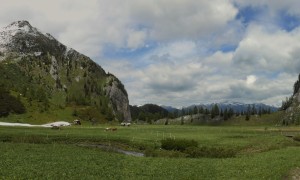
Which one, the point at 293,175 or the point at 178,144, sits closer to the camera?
the point at 293,175

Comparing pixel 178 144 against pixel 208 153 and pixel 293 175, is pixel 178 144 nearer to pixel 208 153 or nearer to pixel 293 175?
pixel 208 153

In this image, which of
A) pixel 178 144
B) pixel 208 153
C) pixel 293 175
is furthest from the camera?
pixel 178 144

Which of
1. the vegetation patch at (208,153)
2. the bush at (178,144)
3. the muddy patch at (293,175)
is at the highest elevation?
the bush at (178,144)

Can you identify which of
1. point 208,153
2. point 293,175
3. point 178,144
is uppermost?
point 178,144

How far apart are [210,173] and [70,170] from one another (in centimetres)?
1667

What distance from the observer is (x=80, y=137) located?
102938 millimetres

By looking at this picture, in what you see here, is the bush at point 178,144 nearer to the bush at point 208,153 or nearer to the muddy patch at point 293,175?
the bush at point 208,153

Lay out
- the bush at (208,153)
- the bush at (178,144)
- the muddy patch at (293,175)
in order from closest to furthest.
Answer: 1. the muddy patch at (293,175)
2. the bush at (208,153)
3. the bush at (178,144)

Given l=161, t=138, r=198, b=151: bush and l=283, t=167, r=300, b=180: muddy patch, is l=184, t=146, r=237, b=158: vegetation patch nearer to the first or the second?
l=161, t=138, r=198, b=151: bush

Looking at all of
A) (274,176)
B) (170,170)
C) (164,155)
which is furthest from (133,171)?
(164,155)

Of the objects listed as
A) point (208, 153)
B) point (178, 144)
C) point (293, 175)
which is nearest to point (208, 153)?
point (208, 153)

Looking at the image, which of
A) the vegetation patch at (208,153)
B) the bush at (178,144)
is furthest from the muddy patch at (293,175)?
the bush at (178,144)

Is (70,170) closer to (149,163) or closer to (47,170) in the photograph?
(47,170)

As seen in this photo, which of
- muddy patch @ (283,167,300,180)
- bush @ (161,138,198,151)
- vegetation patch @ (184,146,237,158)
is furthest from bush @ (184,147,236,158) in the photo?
muddy patch @ (283,167,300,180)
